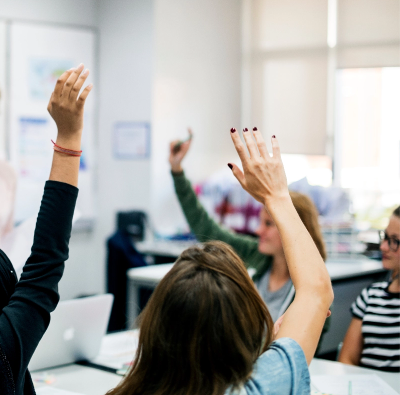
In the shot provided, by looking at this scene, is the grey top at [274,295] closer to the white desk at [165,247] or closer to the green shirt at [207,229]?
the green shirt at [207,229]

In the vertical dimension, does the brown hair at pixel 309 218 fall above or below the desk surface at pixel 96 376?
above

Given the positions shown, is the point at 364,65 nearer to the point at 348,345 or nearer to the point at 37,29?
the point at 37,29

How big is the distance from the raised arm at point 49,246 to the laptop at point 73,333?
84 cm

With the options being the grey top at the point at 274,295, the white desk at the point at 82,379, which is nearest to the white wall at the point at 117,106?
the grey top at the point at 274,295

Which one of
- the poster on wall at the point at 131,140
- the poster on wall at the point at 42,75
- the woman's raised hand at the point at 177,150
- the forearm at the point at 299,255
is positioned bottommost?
the forearm at the point at 299,255

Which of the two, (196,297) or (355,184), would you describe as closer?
(196,297)

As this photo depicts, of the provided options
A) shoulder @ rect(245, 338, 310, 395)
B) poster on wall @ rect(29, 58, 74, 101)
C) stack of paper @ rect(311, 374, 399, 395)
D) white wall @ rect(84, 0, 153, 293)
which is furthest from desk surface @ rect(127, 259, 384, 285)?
shoulder @ rect(245, 338, 310, 395)

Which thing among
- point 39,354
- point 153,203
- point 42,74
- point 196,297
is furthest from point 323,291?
point 42,74

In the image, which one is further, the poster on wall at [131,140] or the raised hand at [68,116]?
the poster on wall at [131,140]

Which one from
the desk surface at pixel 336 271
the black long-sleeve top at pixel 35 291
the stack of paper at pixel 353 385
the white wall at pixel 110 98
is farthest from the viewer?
the white wall at pixel 110 98

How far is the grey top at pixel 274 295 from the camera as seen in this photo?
226 cm

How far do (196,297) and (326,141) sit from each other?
419cm

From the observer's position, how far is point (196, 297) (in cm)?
98

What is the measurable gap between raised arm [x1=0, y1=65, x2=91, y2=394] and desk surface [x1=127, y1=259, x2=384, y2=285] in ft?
6.92
